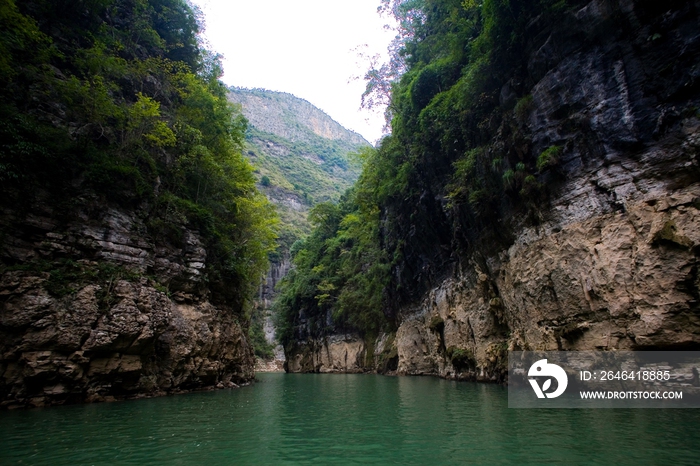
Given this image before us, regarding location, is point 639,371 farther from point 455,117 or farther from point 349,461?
point 455,117

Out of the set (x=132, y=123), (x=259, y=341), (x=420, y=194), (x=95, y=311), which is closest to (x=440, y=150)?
(x=420, y=194)

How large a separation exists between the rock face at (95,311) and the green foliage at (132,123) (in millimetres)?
1195

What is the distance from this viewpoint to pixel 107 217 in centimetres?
1493

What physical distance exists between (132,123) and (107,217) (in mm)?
4822

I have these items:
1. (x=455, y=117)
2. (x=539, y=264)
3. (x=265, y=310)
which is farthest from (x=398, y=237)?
(x=265, y=310)

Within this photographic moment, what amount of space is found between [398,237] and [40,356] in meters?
23.4

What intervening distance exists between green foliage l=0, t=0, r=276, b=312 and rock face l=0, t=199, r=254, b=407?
1195mm

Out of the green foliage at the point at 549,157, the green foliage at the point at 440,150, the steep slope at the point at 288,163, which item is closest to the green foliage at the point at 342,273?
the green foliage at the point at 440,150

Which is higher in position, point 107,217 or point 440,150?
point 440,150

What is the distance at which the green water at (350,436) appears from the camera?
234 inches

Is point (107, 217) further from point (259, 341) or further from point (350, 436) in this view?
point (259, 341)

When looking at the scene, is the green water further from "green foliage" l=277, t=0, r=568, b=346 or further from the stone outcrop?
"green foliage" l=277, t=0, r=568, b=346

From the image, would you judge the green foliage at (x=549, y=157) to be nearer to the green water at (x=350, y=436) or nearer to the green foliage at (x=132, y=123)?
the green water at (x=350, y=436)

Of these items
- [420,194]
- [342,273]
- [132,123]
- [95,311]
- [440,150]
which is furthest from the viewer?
[342,273]
